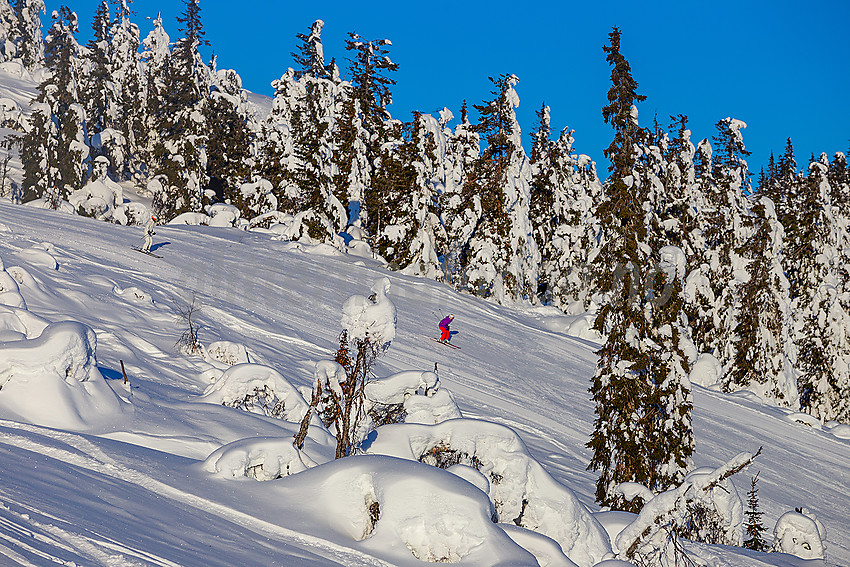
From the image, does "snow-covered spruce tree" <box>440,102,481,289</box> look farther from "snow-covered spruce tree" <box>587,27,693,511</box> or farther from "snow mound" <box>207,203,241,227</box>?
"snow-covered spruce tree" <box>587,27,693,511</box>

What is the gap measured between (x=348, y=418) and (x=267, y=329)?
10510 millimetres

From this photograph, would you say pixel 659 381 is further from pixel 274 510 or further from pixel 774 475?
pixel 274 510

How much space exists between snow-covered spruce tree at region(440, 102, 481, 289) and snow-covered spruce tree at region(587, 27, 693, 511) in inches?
815

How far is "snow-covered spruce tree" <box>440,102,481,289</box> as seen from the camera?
118 ft

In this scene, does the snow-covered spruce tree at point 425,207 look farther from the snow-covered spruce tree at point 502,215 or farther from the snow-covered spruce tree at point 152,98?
the snow-covered spruce tree at point 152,98

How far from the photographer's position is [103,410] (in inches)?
322

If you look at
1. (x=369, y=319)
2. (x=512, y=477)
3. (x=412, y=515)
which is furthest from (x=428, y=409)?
(x=412, y=515)

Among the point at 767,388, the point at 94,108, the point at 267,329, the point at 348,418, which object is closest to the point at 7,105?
the point at 94,108

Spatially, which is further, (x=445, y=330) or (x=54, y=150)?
(x=54, y=150)

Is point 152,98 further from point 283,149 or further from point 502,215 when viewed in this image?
point 502,215

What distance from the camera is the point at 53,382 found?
784 cm

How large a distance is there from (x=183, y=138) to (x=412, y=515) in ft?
149

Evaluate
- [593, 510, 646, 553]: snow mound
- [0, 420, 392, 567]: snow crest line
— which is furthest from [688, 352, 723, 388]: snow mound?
[0, 420, 392, 567]: snow crest line

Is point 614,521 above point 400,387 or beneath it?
beneath
